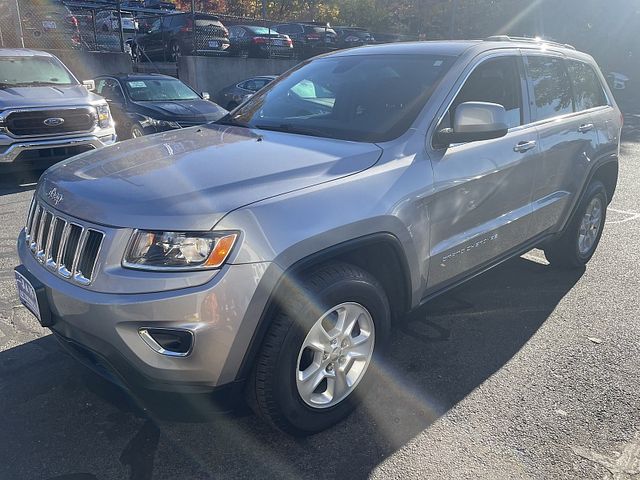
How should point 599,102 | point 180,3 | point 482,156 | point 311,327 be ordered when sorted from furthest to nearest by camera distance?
point 180,3
point 599,102
point 482,156
point 311,327

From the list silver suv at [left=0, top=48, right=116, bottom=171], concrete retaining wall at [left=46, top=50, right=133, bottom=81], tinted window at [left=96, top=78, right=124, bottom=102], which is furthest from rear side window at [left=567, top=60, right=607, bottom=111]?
Answer: concrete retaining wall at [left=46, top=50, right=133, bottom=81]

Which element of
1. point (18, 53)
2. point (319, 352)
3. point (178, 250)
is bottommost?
point (319, 352)

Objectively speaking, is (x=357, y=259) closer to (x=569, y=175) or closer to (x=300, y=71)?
(x=300, y=71)

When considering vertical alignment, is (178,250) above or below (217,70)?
above

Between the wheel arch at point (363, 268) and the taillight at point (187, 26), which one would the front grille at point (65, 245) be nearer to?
the wheel arch at point (363, 268)

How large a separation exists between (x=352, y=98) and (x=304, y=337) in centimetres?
175

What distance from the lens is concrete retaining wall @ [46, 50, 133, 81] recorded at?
16.6 meters

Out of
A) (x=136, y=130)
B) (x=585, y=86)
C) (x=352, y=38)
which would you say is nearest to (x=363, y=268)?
(x=585, y=86)

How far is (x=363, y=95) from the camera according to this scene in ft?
11.8

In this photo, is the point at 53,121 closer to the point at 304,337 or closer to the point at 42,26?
the point at 304,337

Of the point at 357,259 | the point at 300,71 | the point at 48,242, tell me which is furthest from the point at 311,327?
the point at 300,71

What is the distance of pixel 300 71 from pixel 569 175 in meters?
2.23

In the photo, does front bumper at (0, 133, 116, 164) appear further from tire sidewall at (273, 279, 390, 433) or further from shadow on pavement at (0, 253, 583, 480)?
tire sidewall at (273, 279, 390, 433)

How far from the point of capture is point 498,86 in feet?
12.5
